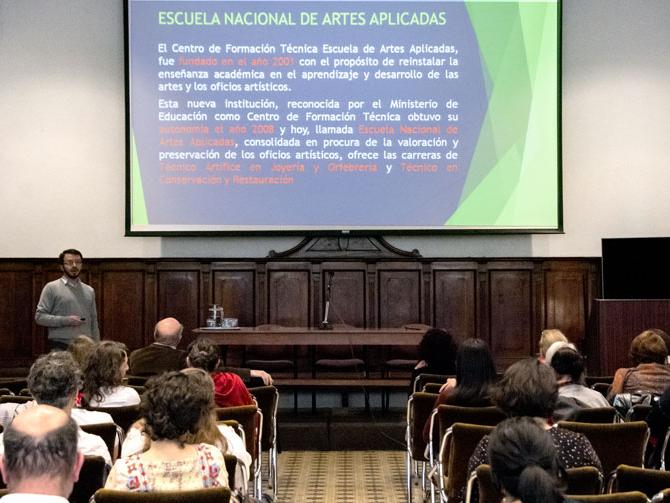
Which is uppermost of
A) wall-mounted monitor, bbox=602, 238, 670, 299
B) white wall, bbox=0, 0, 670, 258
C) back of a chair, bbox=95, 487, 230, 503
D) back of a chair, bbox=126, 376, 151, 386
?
white wall, bbox=0, 0, 670, 258

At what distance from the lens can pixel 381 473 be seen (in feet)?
22.5

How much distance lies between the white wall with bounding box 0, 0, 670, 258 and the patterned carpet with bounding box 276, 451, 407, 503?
10.8 feet

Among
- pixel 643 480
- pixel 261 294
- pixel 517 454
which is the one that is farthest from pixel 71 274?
pixel 517 454

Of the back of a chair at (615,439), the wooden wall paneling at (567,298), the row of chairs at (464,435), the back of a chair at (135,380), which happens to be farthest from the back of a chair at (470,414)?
the wooden wall paneling at (567,298)

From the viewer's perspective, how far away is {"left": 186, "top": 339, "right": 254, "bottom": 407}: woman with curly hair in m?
5.05

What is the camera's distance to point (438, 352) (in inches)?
253

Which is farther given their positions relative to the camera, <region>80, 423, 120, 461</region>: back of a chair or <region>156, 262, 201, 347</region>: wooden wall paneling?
<region>156, 262, 201, 347</region>: wooden wall paneling

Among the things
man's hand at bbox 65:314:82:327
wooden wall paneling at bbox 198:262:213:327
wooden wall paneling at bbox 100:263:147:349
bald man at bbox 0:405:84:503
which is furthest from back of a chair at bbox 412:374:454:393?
wooden wall paneling at bbox 100:263:147:349

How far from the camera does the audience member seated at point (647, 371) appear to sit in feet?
17.8

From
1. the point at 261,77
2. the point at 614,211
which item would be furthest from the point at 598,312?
the point at 261,77

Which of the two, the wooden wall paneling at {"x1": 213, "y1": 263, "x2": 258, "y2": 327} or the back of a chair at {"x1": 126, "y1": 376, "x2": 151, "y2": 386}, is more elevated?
the wooden wall paneling at {"x1": 213, "y1": 263, "x2": 258, "y2": 327}

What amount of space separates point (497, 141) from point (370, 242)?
69.3 inches

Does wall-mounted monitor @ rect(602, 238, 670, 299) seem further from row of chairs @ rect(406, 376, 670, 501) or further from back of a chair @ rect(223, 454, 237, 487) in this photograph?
back of a chair @ rect(223, 454, 237, 487)

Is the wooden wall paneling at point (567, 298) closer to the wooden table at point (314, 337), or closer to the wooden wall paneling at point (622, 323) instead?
the wooden wall paneling at point (622, 323)
